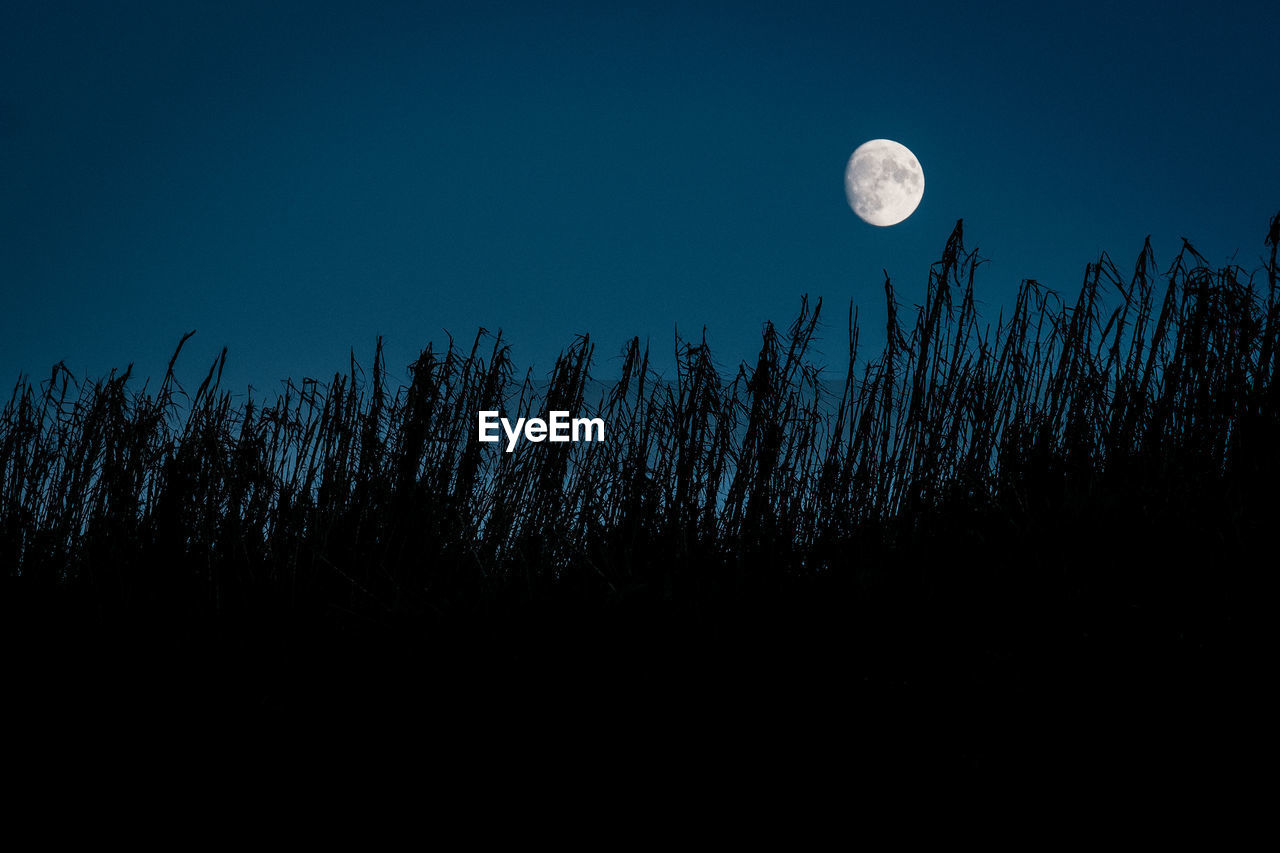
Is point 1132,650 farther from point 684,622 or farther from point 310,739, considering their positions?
point 310,739

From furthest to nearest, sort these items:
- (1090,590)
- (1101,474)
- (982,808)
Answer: (1101,474)
(1090,590)
(982,808)

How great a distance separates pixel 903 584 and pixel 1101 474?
609 millimetres

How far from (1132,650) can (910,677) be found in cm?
33

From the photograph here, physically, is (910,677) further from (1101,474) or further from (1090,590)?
(1101,474)

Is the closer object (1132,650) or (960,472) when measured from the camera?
(1132,650)

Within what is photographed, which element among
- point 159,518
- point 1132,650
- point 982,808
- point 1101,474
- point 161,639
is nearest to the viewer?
point 982,808

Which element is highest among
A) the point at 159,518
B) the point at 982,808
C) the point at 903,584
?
the point at 903,584

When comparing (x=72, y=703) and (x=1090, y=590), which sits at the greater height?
(x=1090, y=590)

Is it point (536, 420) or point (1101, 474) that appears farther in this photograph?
point (536, 420)

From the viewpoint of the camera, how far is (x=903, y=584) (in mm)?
1428

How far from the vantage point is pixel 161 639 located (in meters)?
1.54

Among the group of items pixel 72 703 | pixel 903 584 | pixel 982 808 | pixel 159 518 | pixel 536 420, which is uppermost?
pixel 536 420

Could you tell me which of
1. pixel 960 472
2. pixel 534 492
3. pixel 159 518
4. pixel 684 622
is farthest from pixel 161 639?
pixel 960 472

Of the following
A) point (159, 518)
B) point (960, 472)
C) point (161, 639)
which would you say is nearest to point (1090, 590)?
point (960, 472)
